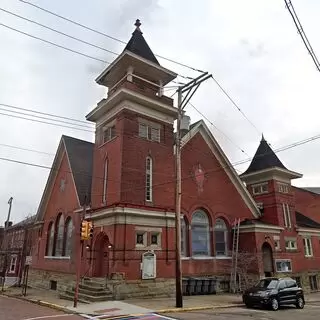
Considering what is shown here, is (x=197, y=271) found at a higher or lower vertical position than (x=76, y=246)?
lower

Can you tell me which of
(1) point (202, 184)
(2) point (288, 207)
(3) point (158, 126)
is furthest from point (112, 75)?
(2) point (288, 207)

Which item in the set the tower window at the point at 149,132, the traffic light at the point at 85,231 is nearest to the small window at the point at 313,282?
the tower window at the point at 149,132

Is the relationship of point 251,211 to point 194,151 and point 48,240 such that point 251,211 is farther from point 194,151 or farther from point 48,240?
point 48,240

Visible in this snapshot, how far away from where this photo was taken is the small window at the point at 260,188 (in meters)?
31.1

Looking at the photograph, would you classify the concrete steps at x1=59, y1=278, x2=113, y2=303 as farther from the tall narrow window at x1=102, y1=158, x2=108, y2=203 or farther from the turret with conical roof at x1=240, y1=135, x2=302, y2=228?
the turret with conical roof at x1=240, y1=135, x2=302, y2=228

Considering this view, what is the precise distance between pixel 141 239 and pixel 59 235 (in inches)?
412

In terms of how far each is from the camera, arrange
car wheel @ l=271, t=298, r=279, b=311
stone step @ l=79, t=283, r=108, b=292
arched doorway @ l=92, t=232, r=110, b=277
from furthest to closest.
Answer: arched doorway @ l=92, t=232, r=110, b=277, stone step @ l=79, t=283, r=108, b=292, car wheel @ l=271, t=298, r=279, b=311

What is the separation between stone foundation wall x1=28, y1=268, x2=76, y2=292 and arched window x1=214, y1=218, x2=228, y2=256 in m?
10.7

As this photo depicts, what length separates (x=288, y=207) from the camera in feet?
102

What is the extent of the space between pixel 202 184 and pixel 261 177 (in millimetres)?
7635

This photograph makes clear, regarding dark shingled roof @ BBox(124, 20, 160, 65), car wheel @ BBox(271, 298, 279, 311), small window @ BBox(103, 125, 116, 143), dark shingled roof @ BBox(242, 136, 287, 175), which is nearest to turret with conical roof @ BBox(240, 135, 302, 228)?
dark shingled roof @ BBox(242, 136, 287, 175)

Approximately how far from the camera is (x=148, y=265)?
20594mm

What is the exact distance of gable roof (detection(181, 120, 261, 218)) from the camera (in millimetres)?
27812

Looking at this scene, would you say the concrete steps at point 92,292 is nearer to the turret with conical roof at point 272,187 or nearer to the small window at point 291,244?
the turret with conical roof at point 272,187
